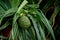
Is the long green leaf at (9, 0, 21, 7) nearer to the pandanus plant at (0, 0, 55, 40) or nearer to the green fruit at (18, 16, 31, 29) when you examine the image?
the pandanus plant at (0, 0, 55, 40)

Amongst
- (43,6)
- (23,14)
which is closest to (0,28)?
(23,14)

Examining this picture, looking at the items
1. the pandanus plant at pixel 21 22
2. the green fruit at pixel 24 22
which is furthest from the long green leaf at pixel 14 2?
the green fruit at pixel 24 22

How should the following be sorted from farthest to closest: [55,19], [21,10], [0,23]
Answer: [55,19]
[21,10]
[0,23]

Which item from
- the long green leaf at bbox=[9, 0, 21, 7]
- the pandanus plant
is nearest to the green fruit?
the pandanus plant

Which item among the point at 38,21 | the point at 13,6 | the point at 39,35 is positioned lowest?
the point at 39,35

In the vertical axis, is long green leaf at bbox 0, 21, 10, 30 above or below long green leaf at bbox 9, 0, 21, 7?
below

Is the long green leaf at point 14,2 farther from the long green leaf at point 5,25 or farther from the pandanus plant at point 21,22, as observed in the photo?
the long green leaf at point 5,25

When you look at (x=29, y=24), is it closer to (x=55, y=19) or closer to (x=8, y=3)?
(x=8, y=3)

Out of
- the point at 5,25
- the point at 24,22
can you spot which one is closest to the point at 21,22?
the point at 24,22

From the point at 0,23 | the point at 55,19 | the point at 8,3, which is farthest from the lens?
the point at 55,19
